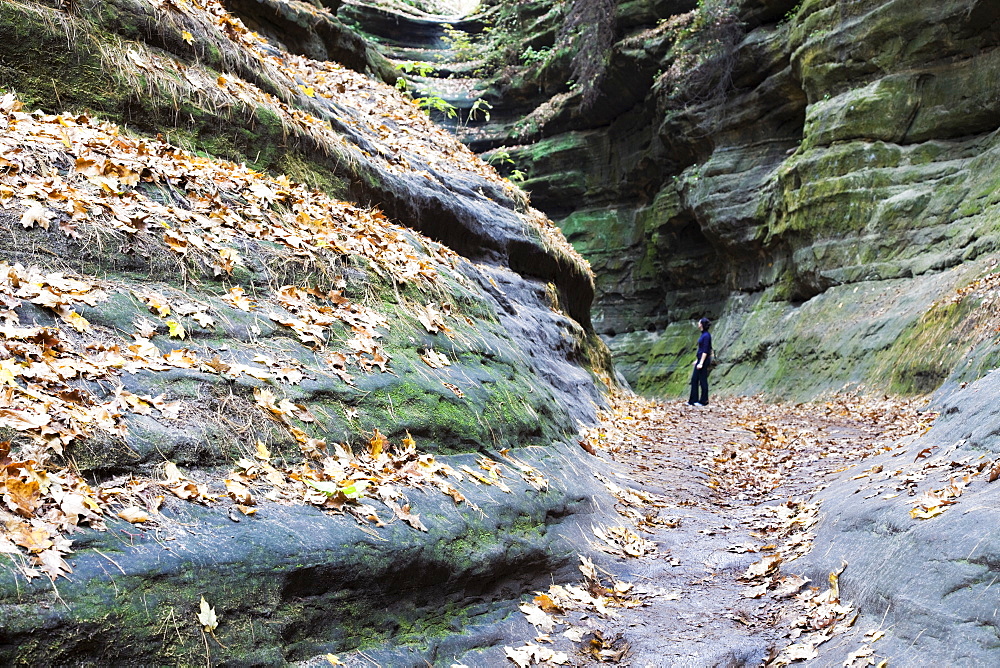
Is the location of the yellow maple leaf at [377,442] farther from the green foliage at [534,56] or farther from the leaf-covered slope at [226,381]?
the green foliage at [534,56]

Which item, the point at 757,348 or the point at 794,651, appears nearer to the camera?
the point at 794,651

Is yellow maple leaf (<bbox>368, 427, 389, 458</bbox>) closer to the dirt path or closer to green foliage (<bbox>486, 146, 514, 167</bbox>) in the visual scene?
the dirt path

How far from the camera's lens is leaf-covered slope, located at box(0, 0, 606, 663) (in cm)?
301

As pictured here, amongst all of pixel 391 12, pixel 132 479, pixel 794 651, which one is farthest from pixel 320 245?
pixel 391 12

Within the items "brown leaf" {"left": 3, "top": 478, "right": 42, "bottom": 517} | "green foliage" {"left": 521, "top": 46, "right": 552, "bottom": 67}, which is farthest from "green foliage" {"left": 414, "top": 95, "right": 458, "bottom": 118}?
"brown leaf" {"left": 3, "top": 478, "right": 42, "bottom": 517}

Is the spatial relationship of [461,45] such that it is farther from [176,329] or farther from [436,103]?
[176,329]

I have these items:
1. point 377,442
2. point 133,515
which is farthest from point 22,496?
point 377,442

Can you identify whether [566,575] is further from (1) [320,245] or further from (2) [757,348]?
(2) [757,348]

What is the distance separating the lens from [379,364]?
5270 mm

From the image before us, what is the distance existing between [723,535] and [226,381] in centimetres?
440

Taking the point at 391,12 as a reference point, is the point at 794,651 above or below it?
below

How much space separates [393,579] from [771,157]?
20.3 metres

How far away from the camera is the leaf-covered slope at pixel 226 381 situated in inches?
119

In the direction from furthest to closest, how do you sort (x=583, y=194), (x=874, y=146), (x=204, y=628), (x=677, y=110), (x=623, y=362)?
1. (x=583, y=194)
2. (x=623, y=362)
3. (x=677, y=110)
4. (x=874, y=146)
5. (x=204, y=628)
